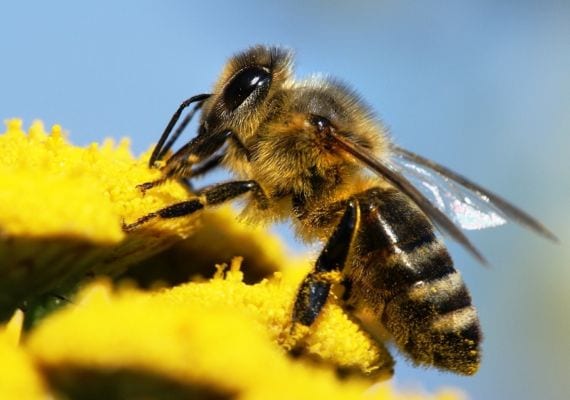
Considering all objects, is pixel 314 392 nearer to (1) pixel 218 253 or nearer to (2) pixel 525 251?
(1) pixel 218 253

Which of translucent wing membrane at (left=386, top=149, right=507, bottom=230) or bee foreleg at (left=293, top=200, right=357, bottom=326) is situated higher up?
translucent wing membrane at (left=386, top=149, right=507, bottom=230)

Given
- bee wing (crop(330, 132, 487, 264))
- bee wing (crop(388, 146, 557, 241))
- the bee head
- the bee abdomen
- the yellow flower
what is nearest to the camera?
the yellow flower

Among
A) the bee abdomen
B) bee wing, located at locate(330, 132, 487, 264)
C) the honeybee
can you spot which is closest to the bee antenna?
the honeybee

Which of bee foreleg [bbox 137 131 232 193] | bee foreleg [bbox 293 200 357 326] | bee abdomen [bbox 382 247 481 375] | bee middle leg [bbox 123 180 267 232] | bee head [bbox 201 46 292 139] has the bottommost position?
bee abdomen [bbox 382 247 481 375]

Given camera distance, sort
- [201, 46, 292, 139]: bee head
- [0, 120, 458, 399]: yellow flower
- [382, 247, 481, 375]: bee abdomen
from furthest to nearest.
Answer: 1. [201, 46, 292, 139]: bee head
2. [382, 247, 481, 375]: bee abdomen
3. [0, 120, 458, 399]: yellow flower

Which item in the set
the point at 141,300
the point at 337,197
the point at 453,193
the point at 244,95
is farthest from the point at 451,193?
the point at 141,300

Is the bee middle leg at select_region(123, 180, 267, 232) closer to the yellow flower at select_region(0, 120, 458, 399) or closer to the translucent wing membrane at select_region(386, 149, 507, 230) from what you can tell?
the yellow flower at select_region(0, 120, 458, 399)

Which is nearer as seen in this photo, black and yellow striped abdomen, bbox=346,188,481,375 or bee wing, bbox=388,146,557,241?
black and yellow striped abdomen, bbox=346,188,481,375

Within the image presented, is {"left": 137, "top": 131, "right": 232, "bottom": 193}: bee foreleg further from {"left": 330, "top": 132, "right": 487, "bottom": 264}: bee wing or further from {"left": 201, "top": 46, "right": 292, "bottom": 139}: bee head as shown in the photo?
{"left": 330, "top": 132, "right": 487, "bottom": 264}: bee wing
